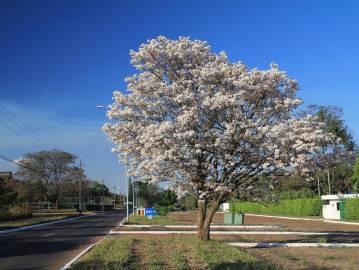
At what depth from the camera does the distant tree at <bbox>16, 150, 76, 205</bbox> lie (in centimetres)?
10450

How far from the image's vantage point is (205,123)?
1964 centimetres

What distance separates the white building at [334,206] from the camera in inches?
2129

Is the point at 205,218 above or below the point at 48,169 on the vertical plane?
below

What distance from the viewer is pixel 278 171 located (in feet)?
65.0

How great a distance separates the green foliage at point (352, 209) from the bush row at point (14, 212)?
34.7 m

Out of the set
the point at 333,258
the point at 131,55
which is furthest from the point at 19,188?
the point at 333,258

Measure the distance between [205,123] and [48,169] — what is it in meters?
92.6

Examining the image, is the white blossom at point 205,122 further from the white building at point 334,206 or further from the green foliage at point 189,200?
the white building at point 334,206

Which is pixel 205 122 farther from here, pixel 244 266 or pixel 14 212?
pixel 14 212

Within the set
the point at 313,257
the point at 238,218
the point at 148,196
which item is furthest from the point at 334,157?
the point at 148,196

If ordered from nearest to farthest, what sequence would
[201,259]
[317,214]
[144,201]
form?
[201,259]
[317,214]
[144,201]

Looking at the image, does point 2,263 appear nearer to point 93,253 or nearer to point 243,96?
point 93,253

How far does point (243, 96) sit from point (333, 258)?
21.8ft

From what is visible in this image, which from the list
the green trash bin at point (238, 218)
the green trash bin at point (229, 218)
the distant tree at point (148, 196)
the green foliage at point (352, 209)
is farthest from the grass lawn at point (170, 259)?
the distant tree at point (148, 196)
